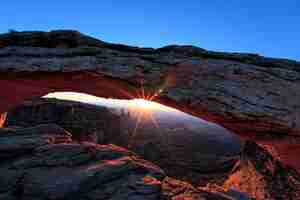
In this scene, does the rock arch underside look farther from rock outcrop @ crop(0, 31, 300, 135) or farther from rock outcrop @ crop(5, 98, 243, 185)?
rock outcrop @ crop(5, 98, 243, 185)

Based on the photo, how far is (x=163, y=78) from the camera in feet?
18.9

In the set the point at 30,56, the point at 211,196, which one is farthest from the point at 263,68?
the point at 30,56

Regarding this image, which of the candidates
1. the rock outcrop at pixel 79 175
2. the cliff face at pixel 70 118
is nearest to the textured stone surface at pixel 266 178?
the rock outcrop at pixel 79 175

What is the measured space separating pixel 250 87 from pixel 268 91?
0.34 meters

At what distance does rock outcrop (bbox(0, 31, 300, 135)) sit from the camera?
207 inches

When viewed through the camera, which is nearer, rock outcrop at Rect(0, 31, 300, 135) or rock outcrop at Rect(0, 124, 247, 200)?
rock outcrop at Rect(0, 124, 247, 200)

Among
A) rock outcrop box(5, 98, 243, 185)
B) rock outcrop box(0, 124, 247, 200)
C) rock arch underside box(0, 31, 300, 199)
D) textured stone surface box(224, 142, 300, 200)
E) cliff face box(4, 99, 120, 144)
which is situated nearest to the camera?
rock outcrop box(0, 124, 247, 200)

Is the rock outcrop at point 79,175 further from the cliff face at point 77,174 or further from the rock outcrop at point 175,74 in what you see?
the rock outcrop at point 175,74

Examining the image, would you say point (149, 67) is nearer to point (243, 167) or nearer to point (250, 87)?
point (250, 87)

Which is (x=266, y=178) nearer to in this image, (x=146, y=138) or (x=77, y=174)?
(x=77, y=174)

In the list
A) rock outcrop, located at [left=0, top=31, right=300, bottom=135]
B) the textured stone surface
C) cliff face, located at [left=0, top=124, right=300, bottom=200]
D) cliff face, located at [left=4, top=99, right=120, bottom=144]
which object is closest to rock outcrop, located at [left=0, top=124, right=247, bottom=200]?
cliff face, located at [left=0, top=124, right=300, bottom=200]

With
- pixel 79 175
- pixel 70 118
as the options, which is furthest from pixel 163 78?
pixel 70 118

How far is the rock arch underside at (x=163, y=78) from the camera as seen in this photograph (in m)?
5.19

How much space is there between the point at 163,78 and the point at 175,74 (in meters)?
0.26
